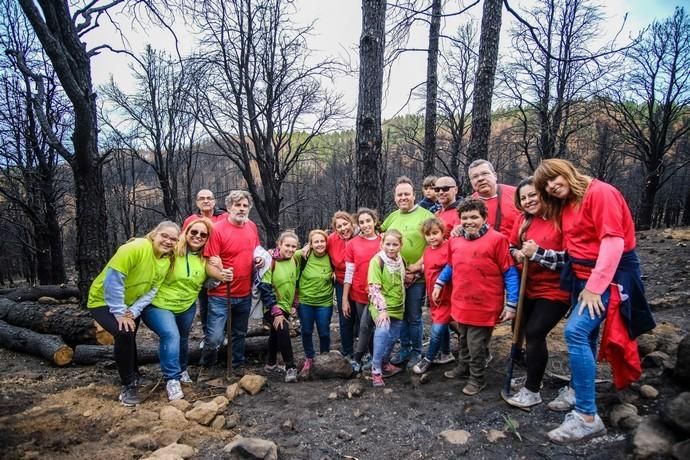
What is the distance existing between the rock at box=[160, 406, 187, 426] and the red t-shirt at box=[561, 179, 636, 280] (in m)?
3.31

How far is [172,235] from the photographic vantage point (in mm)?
3721

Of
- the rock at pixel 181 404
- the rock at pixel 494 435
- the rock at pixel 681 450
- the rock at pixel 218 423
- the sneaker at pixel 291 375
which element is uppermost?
the rock at pixel 681 450

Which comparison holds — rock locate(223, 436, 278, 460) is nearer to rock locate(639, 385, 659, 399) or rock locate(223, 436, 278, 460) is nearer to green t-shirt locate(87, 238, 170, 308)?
green t-shirt locate(87, 238, 170, 308)

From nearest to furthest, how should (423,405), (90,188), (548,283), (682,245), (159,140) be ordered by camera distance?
(548,283)
(423,405)
(90,188)
(682,245)
(159,140)

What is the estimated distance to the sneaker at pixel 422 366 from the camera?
3938 millimetres

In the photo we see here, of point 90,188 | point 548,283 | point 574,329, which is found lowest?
point 574,329

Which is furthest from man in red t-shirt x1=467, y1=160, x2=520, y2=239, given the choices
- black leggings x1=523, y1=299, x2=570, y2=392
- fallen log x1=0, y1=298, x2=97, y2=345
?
fallen log x1=0, y1=298, x2=97, y2=345

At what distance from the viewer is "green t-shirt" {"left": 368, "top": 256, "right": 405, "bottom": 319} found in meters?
3.93

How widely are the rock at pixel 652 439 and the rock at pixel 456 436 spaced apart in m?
1.02

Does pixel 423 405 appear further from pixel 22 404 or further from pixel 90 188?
A: pixel 90 188

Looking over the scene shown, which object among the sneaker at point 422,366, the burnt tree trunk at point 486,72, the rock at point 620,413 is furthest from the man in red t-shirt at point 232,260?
the burnt tree trunk at point 486,72

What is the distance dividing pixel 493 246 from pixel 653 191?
19.6 m

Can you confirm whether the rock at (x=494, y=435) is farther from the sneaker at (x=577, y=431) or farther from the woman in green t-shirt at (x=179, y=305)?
the woman in green t-shirt at (x=179, y=305)

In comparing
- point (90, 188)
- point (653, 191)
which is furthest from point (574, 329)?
→ point (653, 191)
